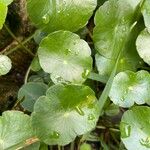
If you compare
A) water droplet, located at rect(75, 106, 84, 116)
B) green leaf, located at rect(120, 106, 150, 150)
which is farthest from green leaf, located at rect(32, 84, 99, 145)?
green leaf, located at rect(120, 106, 150, 150)

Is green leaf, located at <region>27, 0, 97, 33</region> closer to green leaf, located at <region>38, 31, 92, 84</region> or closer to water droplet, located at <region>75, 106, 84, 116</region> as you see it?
green leaf, located at <region>38, 31, 92, 84</region>

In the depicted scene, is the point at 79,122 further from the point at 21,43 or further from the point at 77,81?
the point at 21,43

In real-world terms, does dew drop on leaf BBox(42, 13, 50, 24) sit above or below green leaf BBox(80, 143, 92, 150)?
above

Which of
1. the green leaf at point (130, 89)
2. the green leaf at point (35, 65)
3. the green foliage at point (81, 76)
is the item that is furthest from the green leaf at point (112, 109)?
the green leaf at point (35, 65)

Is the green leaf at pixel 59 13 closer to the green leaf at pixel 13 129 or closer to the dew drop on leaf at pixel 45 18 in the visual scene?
the dew drop on leaf at pixel 45 18

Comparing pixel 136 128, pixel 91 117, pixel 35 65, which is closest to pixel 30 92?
pixel 35 65

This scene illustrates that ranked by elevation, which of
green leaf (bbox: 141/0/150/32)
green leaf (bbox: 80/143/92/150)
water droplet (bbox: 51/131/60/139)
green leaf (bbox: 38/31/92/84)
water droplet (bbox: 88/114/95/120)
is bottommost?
green leaf (bbox: 80/143/92/150)
